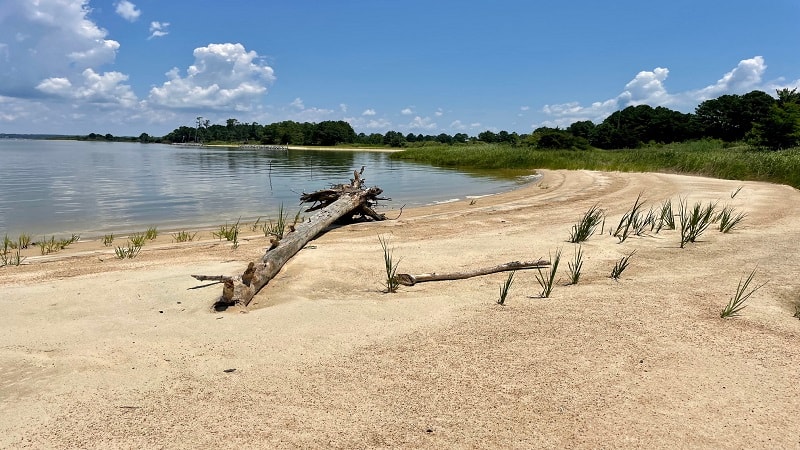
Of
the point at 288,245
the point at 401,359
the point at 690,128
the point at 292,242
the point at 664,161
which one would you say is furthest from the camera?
the point at 690,128

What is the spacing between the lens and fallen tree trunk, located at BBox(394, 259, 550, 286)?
5.96 m

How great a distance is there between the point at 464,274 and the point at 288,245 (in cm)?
269

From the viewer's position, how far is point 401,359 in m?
3.98

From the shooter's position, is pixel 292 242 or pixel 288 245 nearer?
pixel 288 245

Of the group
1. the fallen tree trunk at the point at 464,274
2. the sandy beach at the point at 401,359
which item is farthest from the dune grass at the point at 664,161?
the fallen tree trunk at the point at 464,274

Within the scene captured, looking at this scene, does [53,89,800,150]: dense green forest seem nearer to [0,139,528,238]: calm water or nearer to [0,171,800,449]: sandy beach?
[0,139,528,238]: calm water

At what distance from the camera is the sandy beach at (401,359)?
9.97ft

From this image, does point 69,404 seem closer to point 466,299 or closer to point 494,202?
point 466,299

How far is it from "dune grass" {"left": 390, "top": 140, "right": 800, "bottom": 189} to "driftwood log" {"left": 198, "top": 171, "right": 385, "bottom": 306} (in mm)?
17923

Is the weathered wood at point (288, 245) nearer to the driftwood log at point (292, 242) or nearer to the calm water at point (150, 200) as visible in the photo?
the driftwood log at point (292, 242)

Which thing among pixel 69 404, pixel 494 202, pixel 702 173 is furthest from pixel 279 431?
pixel 702 173

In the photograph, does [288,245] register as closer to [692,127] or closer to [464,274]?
[464,274]

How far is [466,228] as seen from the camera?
1094cm

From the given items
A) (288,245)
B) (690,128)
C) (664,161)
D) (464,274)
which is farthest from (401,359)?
(690,128)
